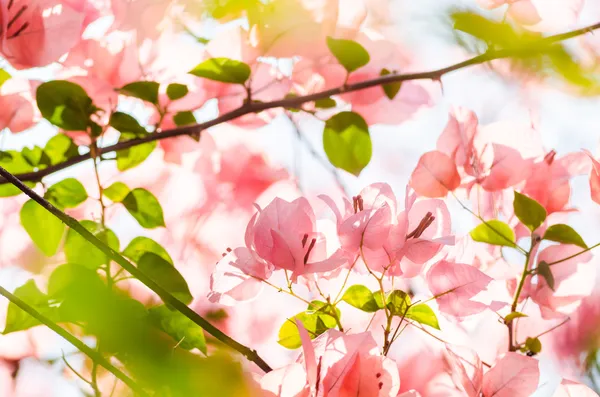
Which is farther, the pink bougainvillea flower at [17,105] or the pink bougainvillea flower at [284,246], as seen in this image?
the pink bougainvillea flower at [17,105]

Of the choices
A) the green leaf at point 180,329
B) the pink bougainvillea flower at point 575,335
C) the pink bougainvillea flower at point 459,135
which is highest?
the pink bougainvillea flower at point 459,135

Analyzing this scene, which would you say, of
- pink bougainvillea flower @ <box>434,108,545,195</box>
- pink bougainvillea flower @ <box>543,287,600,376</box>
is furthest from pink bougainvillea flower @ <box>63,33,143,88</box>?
pink bougainvillea flower @ <box>543,287,600,376</box>

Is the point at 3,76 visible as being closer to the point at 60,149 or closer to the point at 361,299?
the point at 60,149

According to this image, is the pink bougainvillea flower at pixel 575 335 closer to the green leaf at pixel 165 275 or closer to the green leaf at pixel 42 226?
the green leaf at pixel 165 275

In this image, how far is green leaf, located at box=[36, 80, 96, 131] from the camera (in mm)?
611

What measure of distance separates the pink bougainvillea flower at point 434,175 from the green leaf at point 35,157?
1.20 ft

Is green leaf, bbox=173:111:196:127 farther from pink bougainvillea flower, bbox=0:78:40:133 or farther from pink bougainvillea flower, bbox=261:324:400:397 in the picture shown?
pink bougainvillea flower, bbox=261:324:400:397

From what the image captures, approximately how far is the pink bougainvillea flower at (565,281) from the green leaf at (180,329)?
0.29 meters

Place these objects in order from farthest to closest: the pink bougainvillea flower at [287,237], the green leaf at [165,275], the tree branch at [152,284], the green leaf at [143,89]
→ the green leaf at [143,89]
the green leaf at [165,275]
the pink bougainvillea flower at [287,237]
the tree branch at [152,284]

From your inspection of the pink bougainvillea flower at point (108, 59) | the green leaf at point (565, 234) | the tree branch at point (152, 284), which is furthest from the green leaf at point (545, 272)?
the pink bougainvillea flower at point (108, 59)

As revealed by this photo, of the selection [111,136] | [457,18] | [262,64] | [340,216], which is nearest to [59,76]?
[111,136]

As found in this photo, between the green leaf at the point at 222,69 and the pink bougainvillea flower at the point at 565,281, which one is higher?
the green leaf at the point at 222,69

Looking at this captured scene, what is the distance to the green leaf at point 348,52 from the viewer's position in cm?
62

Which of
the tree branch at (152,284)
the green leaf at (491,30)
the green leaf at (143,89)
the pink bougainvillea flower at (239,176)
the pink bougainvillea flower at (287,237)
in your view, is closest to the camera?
the green leaf at (491,30)
